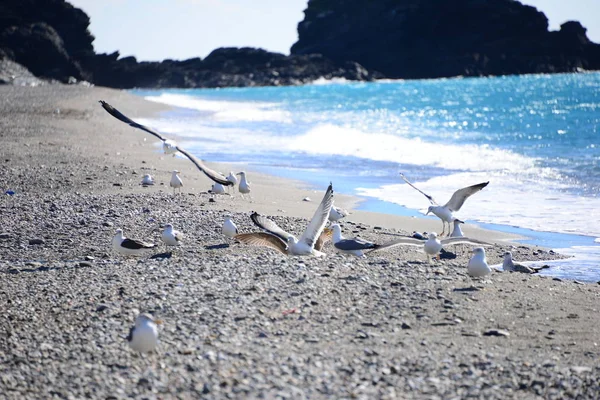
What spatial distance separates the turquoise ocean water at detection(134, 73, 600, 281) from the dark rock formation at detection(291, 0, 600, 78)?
88.6m

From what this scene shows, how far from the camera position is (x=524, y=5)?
133125 millimetres

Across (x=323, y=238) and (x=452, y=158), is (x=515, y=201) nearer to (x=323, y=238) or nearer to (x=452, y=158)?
(x=323, y=238)

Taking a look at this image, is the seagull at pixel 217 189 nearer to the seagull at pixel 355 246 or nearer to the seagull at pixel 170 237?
the seagull at pixel 170 237

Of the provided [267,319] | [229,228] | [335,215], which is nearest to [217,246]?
[229,228]

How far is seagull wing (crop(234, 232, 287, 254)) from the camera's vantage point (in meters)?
9.31

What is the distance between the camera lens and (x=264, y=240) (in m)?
9.47

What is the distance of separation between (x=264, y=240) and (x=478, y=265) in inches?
91.4

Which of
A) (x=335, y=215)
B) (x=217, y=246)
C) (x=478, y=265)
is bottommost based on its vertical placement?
(x=217, y=246)

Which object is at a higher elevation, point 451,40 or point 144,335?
point 451,40

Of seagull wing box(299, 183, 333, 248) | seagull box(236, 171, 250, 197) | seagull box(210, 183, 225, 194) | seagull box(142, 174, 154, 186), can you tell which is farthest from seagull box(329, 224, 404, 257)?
seagull box(142, 174, 154, 186)

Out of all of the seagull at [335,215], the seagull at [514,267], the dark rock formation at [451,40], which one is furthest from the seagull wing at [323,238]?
the dark rock formation at [451,40]

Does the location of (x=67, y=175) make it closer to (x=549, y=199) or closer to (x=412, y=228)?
(x=412, y=228)

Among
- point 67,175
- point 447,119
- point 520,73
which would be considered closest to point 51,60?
point 447,119

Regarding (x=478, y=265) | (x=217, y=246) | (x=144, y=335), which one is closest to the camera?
(x=144, y=335)
